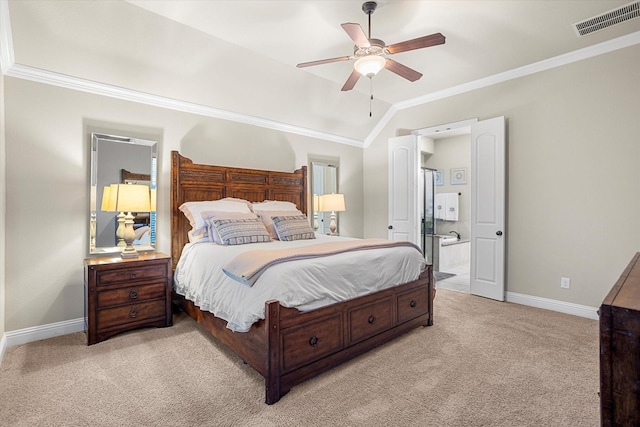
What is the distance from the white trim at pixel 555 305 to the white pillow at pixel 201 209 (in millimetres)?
3475

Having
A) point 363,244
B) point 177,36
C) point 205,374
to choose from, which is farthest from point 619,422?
point 177,36

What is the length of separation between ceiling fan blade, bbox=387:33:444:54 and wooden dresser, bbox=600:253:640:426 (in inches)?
81.1

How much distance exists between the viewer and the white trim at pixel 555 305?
3414mm

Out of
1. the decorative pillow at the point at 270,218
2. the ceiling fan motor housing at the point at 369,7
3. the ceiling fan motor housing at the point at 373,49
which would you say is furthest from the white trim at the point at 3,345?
the ceiling fan motor housing at the point at 369,7

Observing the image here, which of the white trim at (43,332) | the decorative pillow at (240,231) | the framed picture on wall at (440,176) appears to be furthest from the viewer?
the framed picture on wall at (440,176)

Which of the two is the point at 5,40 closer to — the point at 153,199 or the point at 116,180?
the point at 116,180

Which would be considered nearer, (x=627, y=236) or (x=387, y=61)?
(x=387, y=61)

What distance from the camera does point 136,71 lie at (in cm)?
317

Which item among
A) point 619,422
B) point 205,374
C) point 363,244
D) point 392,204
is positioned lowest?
point 205,374

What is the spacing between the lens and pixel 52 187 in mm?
Answer: 2918

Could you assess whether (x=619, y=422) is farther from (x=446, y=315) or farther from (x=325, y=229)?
(x=325, y=229)

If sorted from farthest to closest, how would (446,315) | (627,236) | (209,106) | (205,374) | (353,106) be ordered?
(353,106), (209,106), (446,315), (627,236), (205,374)

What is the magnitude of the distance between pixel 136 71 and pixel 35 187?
4.66 feet

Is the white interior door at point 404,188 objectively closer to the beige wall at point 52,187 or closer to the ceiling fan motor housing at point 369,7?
the ceiling fan motor housing at point 369,7
